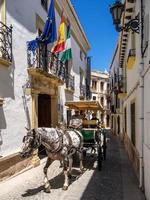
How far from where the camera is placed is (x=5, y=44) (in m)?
9.41

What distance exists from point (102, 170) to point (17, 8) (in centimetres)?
614

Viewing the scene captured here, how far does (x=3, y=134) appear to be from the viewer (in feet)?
30.5

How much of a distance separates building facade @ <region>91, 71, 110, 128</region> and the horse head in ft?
141

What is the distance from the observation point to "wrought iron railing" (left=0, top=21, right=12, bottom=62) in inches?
365

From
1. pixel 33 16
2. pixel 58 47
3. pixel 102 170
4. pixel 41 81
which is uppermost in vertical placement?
pixel 33 16

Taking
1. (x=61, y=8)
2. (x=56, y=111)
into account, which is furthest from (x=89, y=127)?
(x=61, y=8)

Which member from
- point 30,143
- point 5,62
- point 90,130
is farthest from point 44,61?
point 30,143

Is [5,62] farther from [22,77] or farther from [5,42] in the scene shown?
[22,77]

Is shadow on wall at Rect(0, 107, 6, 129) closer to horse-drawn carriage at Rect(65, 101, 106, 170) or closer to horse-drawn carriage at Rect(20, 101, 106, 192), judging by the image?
horse-drawn carriage at Rect(20, 101, 106, 192)

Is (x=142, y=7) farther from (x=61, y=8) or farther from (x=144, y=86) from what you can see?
(x=61, y=8)

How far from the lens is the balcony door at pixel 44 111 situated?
50.0 ft

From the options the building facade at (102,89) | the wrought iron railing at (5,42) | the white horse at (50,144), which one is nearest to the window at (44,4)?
the wrought iron railing at (5,42)

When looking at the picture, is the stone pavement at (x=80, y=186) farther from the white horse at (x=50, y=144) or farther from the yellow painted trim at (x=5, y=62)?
the yellow painted trim at (x=5, y=62)

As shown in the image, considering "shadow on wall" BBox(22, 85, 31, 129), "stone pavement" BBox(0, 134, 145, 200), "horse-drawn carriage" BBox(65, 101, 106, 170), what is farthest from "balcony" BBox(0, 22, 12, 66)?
"horse-drawn carriage" BBox(65, 101, 106, 170)
